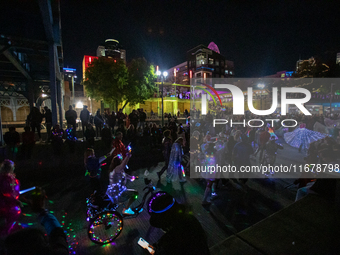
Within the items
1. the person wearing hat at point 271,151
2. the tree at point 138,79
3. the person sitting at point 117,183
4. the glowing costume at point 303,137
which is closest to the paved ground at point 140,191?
the person sitting at point 117,183

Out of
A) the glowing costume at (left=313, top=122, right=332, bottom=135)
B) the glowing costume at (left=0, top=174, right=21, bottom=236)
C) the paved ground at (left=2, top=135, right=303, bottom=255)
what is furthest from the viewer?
the glowing costume at (left=313, top=122, right=332, bottom=135)

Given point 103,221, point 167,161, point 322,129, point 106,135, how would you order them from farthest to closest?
point 322,129
point 106,135
point 167,161
point 103,221

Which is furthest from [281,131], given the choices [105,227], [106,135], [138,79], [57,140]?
[138,79]

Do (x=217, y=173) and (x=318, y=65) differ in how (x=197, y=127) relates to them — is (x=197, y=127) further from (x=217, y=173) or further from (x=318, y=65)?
(x=318, y=65)

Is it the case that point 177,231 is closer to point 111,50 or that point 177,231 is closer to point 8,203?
point 8,203

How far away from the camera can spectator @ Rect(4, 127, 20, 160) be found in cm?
753

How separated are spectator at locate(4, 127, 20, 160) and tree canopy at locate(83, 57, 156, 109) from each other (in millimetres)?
14663

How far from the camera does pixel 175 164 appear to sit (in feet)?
22.3

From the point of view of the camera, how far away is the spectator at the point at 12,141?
7.53 m

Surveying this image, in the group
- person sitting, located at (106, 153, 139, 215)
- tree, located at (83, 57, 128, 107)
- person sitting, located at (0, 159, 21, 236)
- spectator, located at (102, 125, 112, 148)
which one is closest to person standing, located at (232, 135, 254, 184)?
person sitting, located at (106, 153, 139, 215)

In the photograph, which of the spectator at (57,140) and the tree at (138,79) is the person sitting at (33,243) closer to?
the spectator at (57,140)

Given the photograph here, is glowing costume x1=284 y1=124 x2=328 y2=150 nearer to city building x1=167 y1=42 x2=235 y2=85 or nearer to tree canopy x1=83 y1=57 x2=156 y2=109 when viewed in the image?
tree canopy x1=83 y1=57 x2=156 y2=109

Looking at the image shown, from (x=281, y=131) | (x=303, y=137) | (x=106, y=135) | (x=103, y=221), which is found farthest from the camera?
(x=281, y=131)

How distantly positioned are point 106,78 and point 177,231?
22226 millimetres
